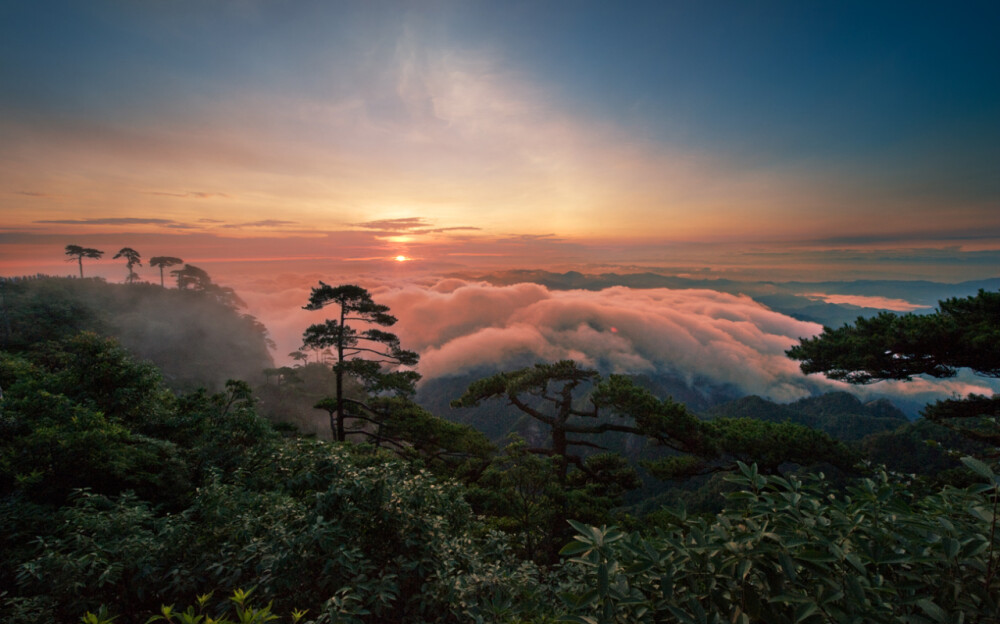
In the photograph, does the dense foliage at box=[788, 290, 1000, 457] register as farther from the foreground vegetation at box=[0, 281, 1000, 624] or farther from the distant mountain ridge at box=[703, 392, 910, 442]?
the distant mountain ridge at box=[703, 392, 910, 442]

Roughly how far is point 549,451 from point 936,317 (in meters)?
12.1

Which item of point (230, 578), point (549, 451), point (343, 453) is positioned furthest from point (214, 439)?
point (549, 451)

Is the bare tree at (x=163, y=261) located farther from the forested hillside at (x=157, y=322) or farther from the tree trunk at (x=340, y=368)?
the tree trunk at (x=340, y=368)

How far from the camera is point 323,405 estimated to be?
1880 cm

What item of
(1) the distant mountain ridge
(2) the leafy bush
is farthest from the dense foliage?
(1) the distant mountain ridge

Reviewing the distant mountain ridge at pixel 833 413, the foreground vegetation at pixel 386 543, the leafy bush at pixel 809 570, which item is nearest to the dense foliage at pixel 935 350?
the foreground vegetation at pixel 386 543

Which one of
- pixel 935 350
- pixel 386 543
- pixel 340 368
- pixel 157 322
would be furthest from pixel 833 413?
pixel 157 322

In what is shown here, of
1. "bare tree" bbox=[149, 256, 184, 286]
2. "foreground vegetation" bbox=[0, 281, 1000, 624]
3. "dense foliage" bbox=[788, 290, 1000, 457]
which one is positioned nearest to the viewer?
"foreground vegetation" bbox=[0, 281, 1000, 624]

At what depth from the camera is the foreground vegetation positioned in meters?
1.95

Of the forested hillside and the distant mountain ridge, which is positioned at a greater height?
the forested hillside

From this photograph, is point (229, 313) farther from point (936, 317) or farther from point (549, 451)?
point (936, 317)

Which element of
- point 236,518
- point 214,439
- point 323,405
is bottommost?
point 323,405

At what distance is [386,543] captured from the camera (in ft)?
13.9

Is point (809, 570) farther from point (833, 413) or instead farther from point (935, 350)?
point (833, 413)
